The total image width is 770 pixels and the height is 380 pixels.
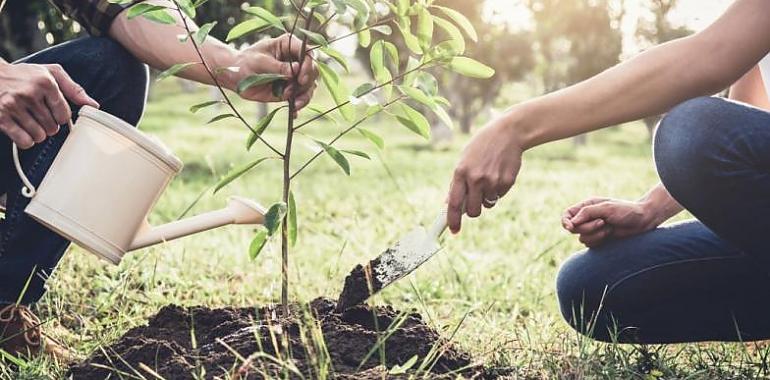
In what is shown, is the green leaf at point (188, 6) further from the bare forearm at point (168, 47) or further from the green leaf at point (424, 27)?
the green leaf at point (424, 27)

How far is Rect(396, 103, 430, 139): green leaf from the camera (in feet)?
6.12

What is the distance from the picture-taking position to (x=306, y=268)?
10.9 feet

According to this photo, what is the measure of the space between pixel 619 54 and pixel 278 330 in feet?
77.9

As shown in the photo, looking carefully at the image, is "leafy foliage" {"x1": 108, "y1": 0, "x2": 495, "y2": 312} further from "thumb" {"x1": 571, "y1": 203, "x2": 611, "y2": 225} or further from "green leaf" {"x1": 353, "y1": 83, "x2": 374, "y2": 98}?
"thumb" {"x1": 571, "y1": 203, "x2": 611, "y2": 225}

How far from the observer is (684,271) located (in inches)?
85.1

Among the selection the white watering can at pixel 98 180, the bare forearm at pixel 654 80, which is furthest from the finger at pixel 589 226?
the white watering can at pixel 98 180

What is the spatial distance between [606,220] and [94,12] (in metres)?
1.49

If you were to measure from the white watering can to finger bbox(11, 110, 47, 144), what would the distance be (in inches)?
4.5

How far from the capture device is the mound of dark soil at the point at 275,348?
169 cm

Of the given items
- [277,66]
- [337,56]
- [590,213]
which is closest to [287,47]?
[277,66]

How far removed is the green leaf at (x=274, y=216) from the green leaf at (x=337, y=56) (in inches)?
13.0

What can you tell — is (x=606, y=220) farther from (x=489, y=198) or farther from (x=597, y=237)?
(x=489, y=198)

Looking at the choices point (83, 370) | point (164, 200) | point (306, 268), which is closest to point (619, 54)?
point (164, 200)

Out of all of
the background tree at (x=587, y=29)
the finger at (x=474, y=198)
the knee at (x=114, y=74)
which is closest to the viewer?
the finger at (x=474, y=198)
